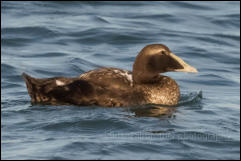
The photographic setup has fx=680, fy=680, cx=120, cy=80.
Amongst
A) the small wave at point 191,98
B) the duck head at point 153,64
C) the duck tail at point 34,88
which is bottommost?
the small wave at point 191,98

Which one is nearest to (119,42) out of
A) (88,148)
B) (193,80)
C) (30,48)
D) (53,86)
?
(30,48)

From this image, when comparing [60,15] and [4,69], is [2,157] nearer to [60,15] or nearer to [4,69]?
[4,69]

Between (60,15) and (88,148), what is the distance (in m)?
10.5

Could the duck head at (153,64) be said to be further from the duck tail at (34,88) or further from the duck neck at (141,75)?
the duck tail at (34,88)

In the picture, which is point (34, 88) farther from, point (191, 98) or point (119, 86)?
point (191, 98)

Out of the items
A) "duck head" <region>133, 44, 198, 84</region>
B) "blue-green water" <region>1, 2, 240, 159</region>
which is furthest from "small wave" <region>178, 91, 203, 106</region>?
"duck head" <region>133, 44, 198, 84</region>

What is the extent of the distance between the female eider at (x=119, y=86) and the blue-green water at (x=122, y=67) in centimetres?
15

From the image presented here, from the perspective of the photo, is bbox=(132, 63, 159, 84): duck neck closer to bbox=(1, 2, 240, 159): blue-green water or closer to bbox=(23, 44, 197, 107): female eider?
bbox=(23, 44, 197, 107): female eider

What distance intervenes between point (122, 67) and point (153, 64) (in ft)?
11.3

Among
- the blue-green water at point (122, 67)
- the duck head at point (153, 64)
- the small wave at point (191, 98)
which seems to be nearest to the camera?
the blue-green water at point (122, 67)

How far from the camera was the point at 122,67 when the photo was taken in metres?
12.9

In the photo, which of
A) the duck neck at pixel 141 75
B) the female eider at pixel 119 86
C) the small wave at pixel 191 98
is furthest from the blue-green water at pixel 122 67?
the duck neck at pixel 141 75

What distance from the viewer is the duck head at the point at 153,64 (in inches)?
369

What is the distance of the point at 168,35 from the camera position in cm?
1616
